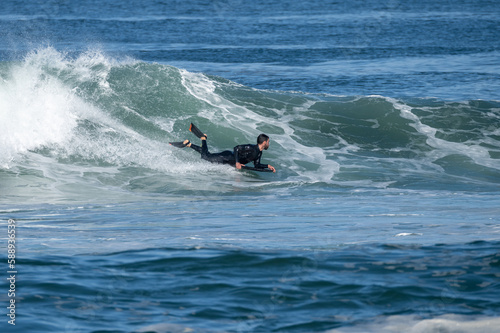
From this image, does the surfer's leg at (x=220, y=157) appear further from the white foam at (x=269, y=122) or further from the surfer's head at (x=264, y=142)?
the white foam at (x=269, y=122)

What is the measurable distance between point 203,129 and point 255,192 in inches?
221

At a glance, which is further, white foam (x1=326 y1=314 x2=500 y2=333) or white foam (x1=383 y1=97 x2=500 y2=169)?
white foam (x1=383 y1=97 x2=500 y2=169)

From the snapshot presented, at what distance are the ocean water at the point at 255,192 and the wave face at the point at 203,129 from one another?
6cm

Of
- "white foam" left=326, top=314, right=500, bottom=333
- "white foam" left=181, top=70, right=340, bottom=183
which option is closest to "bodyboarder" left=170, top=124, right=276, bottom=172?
"white foam" left=181, top=70, right=340, bottom=183

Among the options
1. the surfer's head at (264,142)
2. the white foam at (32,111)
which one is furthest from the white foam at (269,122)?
the white foam at (32,111)

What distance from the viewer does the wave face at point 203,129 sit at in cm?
1329

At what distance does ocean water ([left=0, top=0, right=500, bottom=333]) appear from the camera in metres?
5.63

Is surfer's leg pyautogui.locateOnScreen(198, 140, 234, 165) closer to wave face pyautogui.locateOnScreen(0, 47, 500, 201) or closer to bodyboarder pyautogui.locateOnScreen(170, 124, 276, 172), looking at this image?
bodyboarder pyautogui.locateOnScreen(170, 124, 276, 172)

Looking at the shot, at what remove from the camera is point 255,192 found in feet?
39.8

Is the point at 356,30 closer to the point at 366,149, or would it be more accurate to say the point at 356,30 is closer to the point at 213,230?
the point at 366,149

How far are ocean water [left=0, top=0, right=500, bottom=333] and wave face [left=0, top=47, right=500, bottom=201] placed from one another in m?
0.06

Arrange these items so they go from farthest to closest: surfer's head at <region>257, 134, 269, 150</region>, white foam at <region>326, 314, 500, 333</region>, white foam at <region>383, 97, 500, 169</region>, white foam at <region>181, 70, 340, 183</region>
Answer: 1. white foam at <region>383, 97, 500, 169</region>
2. white foam at <region>181, 70, 340, 183</region>
3. surfer's head at <region>257, 134, 269, 150</region>
4. white foam at <region>326, 314, 500, 333</region>

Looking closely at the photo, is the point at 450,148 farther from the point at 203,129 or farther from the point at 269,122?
the point at 203,129

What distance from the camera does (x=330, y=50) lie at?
33219 millimetres
